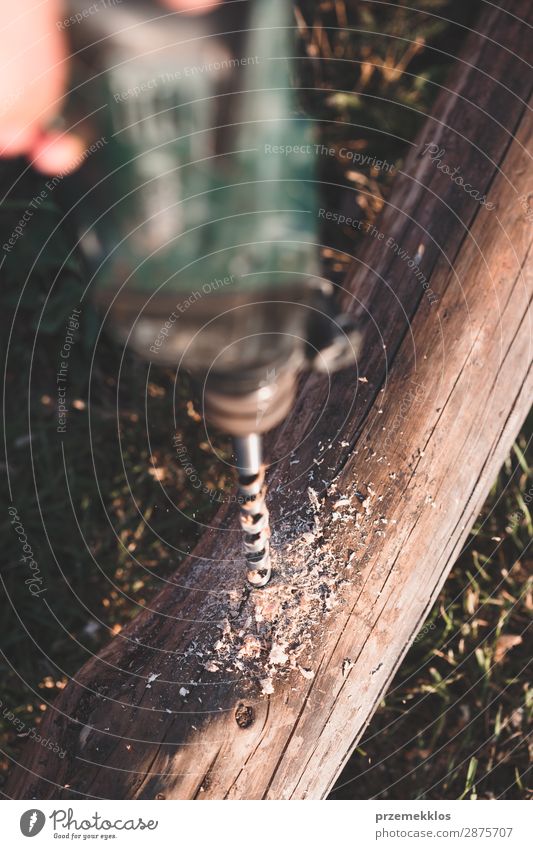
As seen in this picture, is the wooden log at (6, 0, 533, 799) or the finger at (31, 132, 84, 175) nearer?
the wooden log at (6, 0, 533, 799)

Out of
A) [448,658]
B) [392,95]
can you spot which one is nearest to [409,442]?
[448,658]

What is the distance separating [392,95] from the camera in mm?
1436

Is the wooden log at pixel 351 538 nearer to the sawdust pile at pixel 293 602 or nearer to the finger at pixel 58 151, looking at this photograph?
the sawdust pile at pixel 293 602

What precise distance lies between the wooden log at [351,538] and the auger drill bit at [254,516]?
0.07 ft

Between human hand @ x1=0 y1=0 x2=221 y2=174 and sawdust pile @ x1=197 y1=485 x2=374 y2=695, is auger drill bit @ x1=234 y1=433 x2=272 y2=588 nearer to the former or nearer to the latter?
sawdust pile @ x1=197 y1=485 x2=374 y2=695

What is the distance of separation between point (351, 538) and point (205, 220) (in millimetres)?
431

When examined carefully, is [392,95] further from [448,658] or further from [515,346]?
[448,658]

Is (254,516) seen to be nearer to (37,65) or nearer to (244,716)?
(244,716)

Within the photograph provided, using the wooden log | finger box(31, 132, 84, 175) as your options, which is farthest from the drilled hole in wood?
finger box(31, 132, 84, 175)

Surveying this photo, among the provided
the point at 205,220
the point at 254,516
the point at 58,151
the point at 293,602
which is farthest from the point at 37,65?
A: the point at 293,602

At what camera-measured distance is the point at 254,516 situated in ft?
2.74

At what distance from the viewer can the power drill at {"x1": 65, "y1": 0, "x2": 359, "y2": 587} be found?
Answer: 2.56 feet

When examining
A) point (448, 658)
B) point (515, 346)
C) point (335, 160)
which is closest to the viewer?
point (515, 346)

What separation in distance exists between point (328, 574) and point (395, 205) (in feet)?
1.84
